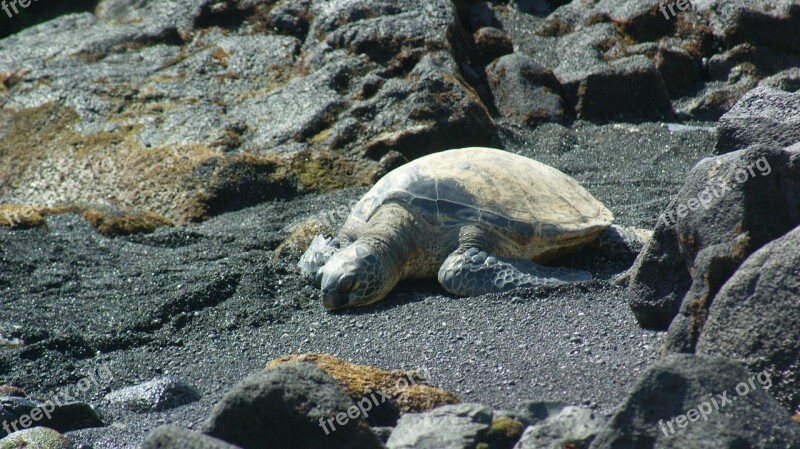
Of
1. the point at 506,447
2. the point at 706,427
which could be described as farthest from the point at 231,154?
the point at 706,427

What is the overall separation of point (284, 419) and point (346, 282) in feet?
7.90

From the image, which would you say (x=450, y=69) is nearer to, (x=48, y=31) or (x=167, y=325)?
(x=167, y=325)

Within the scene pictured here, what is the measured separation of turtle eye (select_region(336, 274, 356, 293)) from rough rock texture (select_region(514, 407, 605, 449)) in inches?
99.0

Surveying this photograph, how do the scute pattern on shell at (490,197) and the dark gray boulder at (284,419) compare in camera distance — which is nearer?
the dark gray boulder at (284,419)

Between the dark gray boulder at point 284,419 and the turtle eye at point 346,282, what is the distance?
2.36 m

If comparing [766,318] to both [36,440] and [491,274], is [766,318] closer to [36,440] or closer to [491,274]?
[491,274]

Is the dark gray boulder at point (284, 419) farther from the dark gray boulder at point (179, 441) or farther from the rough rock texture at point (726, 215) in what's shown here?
the rough rock texture at point (726, 215)

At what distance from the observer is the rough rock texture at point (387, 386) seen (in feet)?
11.9

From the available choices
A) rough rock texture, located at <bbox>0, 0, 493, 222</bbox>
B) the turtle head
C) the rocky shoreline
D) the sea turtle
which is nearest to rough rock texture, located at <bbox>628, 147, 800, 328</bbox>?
the rocky shoreline

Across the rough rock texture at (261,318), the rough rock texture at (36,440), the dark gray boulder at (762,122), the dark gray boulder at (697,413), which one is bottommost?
the rough rock texture at (261,318)

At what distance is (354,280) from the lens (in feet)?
17.9

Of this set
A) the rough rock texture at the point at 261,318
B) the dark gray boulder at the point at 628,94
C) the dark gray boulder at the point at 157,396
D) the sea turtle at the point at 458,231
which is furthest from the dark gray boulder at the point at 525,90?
the dark gray boulder at the point at 157,396

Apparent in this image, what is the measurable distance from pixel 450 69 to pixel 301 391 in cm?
691

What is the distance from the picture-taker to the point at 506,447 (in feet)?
10.1
